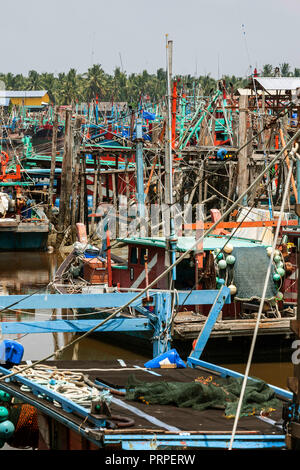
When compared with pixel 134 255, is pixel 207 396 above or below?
below

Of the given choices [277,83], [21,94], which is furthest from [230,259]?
[21,94]

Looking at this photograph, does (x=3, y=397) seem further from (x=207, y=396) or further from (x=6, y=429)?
(x=207, y=396)

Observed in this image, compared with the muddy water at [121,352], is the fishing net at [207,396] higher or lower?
higher

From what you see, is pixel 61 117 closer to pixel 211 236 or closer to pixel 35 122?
pixel 35 122

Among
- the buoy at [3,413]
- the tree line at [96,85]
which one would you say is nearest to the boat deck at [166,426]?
the buoy at [3,413]

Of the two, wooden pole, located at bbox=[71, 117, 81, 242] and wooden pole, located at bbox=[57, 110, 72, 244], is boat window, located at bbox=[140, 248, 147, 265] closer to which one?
wooden pole, located at bbox=[71, 117, 81, 242]

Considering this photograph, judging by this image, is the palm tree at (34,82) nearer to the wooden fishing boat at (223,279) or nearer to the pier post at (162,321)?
the wooden fishing boat at (223,279)

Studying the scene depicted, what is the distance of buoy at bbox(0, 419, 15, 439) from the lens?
10336 millimetres

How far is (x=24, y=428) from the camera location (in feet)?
36.4

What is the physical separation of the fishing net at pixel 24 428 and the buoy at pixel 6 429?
0.65 metres

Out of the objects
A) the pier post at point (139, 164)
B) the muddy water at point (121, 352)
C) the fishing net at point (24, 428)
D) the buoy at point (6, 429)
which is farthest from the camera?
the pier post at point (139, 164)

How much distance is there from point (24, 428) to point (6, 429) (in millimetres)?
785

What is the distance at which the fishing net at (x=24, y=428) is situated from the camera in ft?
36.3

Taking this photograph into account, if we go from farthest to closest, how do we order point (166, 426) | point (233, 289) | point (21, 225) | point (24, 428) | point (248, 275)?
point (21, 225) → point (248, 275) → point (233, 289) → point (24, 428) → point (166, 426)
